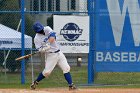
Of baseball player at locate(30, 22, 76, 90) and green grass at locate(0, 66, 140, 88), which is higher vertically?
baseball player at locate(30, 22, 76, 90)

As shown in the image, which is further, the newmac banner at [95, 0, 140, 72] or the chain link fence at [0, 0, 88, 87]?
the chain link fence at [0, 0, 88, 87]

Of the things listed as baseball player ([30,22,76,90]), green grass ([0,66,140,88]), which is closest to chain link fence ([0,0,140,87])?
green grass ([0,66,140,88])

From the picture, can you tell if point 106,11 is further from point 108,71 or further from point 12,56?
point 12,56

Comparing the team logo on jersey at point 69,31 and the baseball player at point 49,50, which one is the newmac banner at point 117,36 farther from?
the baseball player at point 49,50

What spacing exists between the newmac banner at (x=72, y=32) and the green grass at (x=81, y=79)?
1063 mm

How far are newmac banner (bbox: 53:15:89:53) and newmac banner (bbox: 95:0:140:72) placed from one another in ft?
1.27

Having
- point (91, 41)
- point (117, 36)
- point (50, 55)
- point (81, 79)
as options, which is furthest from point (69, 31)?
point (50, 55)

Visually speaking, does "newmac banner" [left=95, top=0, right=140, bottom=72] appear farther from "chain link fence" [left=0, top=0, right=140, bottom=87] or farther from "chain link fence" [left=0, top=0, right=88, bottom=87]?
"chain link fence" [left=0, top=0, right=88, bottom=87]

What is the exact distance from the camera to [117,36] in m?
17.1

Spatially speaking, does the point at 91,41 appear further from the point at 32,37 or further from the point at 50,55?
the point at 50,55

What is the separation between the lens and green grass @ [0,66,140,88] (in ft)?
55.2

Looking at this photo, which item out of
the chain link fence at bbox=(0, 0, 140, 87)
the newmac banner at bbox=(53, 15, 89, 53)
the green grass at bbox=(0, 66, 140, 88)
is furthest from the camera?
the chain link fence at bbox=(0, 0, 140, 87)

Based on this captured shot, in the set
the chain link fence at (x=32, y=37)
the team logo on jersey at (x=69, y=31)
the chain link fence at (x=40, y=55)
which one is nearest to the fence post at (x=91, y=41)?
the chain link fence at (x=40, y=55)

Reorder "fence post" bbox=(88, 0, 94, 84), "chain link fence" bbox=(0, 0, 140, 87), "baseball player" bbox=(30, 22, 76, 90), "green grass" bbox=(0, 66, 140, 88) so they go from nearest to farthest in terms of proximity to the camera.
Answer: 1. "baseball player" bbox=(30, 22, 76, 90)
2. "green grass" bbox=(0, 66, 140, 88)
3. "fence post" bbox=(88, 0, 94, 84)
4. "chain link fence" bbox=(0, 0, 140, 87)
